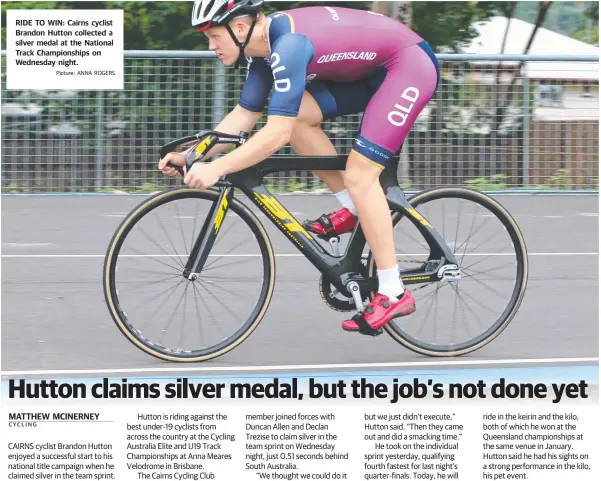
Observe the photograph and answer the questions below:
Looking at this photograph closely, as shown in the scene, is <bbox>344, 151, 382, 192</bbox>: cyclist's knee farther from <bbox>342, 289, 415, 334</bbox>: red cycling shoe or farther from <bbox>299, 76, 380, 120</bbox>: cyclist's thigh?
<bbox>342, 289, 415, 334</bbox>: red cycling shoe

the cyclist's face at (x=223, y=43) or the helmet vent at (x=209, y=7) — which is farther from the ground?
the helmet vent at (x=209, y=7)

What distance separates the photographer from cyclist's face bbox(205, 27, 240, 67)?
6367 millimetres

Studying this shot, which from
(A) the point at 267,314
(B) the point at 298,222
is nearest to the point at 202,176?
(B) the point at 298,222

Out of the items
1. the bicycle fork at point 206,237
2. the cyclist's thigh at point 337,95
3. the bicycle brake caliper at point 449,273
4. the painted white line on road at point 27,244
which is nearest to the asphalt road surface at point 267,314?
the painted white line on road at point 27,244

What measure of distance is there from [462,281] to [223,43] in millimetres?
1914

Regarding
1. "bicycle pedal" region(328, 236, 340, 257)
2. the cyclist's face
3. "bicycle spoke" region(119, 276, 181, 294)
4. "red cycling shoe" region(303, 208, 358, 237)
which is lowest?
"bicycle spoke" region(119, 276, 181, 294)

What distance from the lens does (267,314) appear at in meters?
8.30

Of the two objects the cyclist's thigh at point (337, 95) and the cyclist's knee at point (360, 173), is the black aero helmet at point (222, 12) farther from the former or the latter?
the cyclist's knee at point (360, 173)

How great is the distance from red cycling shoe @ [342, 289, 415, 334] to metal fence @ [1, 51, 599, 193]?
8.08 m

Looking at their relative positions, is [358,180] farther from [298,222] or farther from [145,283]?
[145,283]

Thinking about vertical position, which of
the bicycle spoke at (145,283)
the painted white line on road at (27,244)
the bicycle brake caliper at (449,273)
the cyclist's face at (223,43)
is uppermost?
the cyclist's face at (223,43)

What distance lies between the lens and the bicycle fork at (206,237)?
6.70 metres

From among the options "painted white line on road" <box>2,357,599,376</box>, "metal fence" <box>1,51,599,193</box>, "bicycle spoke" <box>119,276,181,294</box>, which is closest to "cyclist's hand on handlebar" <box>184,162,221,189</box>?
"bicycle spoke" <box>119,276,181,294</box>
